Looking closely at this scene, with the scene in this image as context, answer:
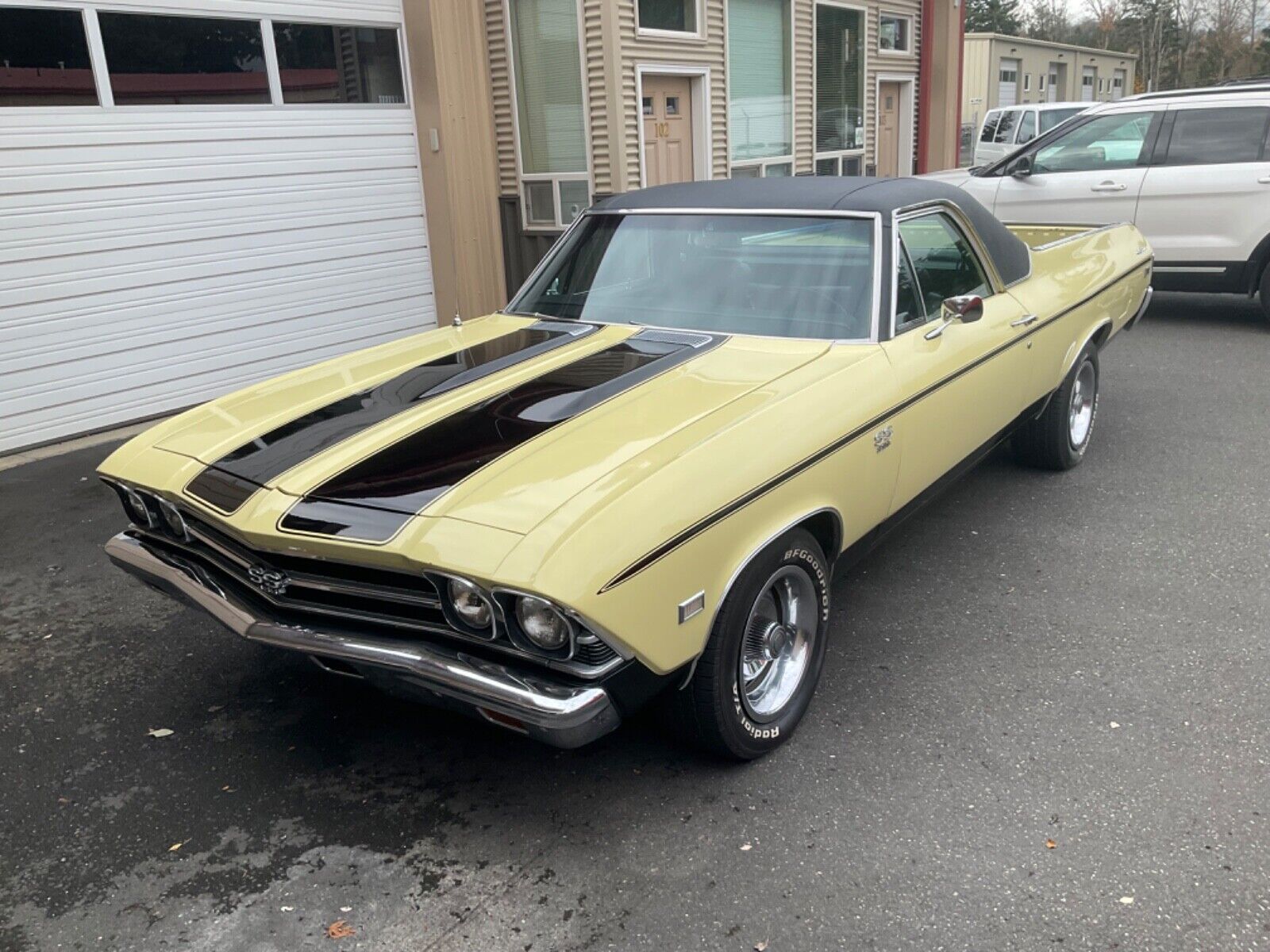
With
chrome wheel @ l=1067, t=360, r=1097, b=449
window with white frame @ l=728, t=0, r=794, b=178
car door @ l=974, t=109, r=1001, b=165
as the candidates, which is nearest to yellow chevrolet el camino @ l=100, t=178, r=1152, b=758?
chrome wheel @ l=1067, t=360, r=1097, b=449

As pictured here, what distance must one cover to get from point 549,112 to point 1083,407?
6.07 m

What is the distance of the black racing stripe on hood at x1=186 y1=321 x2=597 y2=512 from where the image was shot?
2979mm

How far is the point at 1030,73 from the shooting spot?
35281 mm

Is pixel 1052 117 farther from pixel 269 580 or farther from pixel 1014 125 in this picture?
pixel 269 580

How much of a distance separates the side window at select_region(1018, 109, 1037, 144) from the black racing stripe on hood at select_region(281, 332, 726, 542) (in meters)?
17.9

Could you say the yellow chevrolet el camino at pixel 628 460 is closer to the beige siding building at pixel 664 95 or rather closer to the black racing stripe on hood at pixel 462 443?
the black racing stripe on hood at pixel 462 443

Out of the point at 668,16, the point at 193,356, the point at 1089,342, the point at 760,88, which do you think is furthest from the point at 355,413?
the point at 760,88

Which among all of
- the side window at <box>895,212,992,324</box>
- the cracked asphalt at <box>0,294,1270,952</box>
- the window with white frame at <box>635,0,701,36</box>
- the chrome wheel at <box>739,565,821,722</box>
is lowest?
the cracked asphalt at <box>0,294,1270,952</box>

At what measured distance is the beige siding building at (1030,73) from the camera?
3184 cm

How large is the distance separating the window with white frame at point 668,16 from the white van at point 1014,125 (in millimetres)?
10269

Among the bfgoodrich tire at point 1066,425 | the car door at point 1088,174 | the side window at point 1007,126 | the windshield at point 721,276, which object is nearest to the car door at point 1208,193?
the car door at point 1088,174

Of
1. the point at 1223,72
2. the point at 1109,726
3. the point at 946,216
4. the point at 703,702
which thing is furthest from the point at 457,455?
the point at 1223,72

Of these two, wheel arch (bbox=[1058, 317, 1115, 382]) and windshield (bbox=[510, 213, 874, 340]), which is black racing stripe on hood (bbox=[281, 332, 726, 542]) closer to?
windshield (bbox=[510, 213, 874, 340])

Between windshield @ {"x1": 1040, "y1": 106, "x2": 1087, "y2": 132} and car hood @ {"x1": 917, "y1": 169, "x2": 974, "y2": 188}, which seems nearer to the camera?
car hood @ {"x1": 917, "y1": 169, "x2": 974, "y2": 188}
